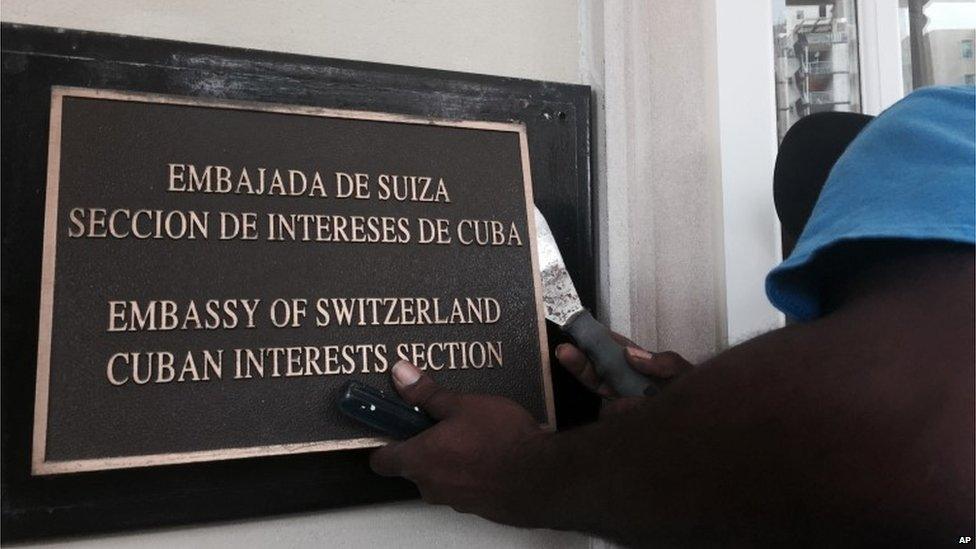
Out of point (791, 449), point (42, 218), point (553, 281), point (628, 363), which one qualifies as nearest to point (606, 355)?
point (628, 363)

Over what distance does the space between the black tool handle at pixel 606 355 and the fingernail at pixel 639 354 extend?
1cm

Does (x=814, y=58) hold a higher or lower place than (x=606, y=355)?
higher

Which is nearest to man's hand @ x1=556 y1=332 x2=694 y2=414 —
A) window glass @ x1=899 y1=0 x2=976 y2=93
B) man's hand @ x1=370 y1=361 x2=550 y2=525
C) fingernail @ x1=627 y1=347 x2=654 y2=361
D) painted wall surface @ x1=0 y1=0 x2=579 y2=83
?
fingernail @ x1=627 y1=347 x2=654 y2=361

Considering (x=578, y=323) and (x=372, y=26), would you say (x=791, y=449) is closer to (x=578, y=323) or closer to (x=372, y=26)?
(x=578, y=323)

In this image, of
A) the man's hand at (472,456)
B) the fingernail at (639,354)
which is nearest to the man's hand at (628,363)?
the fingernail at (639,354)

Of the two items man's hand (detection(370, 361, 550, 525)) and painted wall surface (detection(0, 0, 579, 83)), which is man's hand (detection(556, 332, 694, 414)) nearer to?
man's hand (detection(370, 361, 550, 525))

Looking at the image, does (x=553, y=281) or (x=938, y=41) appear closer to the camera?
(x=553, y=281)

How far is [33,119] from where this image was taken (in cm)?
106

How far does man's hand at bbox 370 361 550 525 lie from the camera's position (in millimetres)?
995

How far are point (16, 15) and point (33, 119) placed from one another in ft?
0.53

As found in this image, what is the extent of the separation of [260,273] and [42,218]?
0.97 feet

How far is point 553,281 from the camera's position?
131cm

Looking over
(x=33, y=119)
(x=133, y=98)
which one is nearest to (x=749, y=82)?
(x=133, y=98)

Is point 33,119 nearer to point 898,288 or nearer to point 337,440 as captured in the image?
point 337,440
